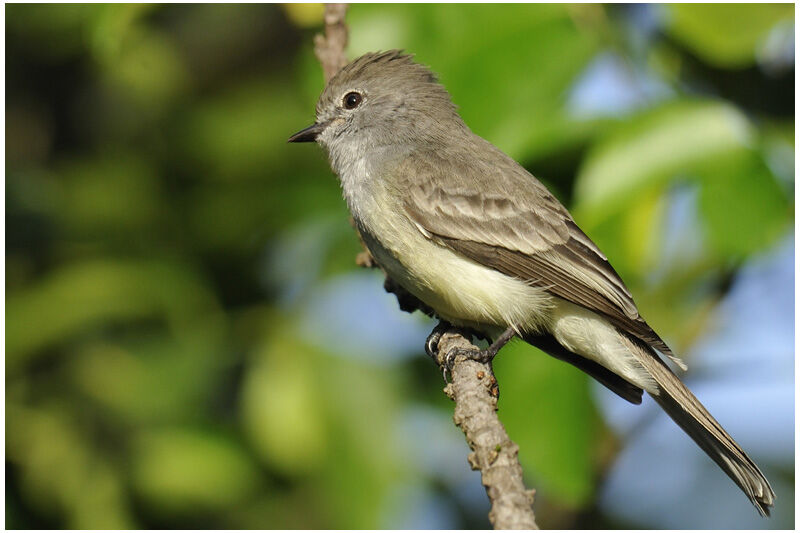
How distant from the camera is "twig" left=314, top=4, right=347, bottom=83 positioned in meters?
3.95

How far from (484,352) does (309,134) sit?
60.0 inches

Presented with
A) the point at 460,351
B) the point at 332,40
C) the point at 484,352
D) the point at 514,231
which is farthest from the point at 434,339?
the point at 332,40

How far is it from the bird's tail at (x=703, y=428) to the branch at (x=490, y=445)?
846mm

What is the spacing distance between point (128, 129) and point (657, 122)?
10.3 feet

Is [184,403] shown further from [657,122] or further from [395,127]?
[657,122]

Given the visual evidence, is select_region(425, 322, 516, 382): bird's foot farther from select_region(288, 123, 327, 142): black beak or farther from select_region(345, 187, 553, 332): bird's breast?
select_region(288, 123, 327, 142): black beak

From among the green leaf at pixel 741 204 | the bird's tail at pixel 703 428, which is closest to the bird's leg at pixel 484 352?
the bird's tail at pixel 703 428

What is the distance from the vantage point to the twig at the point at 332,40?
3949 mm

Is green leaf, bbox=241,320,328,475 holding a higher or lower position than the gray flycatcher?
lower

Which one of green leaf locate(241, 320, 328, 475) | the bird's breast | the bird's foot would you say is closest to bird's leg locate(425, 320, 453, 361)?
the bird's foot

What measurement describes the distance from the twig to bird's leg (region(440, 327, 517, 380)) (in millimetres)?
1384

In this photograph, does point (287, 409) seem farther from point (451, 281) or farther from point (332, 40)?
point (332, 40)

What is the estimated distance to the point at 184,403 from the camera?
4473 mm

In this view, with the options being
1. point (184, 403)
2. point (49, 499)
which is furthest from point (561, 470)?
point (49, 499)
